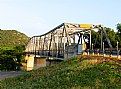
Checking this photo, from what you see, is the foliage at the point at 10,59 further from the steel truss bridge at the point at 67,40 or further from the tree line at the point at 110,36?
the tree line at the point at 110,36

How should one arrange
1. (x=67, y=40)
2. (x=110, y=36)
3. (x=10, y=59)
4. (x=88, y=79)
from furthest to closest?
1. (x=10, y=59)
2. (x=110, y=36)
3. (x=67, y=40)
4. (x=88, y=79)

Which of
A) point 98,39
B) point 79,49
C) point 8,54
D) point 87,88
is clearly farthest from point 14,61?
point 87,88

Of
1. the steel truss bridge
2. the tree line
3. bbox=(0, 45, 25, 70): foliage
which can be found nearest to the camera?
the steel truss bridge

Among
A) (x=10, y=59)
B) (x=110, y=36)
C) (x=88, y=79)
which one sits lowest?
(x=10, y=59)

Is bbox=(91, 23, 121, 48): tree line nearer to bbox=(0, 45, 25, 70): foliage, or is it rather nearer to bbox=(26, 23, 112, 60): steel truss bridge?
bbox=(26, 23, 112, 60): steel truss bridge

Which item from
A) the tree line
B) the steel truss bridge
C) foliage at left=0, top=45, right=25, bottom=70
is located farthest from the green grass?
foliage at left=0, top=45, right=25, bottom=70

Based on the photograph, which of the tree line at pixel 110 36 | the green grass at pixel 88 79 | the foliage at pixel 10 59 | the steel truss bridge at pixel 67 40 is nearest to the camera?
the green grass at pixel 88 79

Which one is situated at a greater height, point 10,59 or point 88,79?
Result: point 88,79

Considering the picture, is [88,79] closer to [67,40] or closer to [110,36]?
[67,40]

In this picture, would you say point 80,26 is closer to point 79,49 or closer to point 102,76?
point 79,49

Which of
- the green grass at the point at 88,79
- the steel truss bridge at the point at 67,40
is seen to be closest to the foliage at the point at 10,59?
the steel truss bridge at the point at 67,40

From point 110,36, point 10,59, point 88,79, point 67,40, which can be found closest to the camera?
point 88,79

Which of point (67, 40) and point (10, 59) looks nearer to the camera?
point (67, 40)

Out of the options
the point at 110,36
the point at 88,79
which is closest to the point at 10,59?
the point at 110,36
